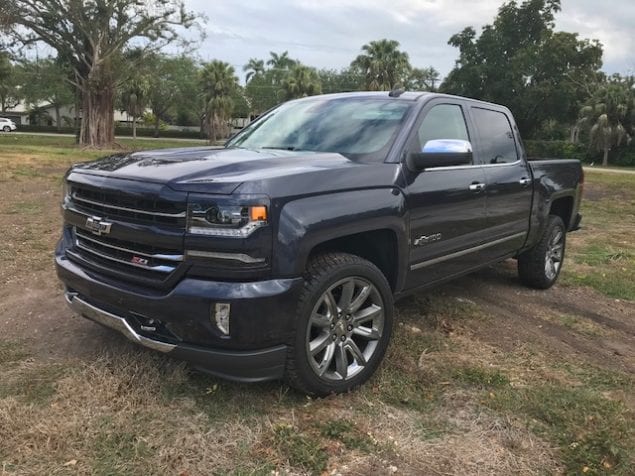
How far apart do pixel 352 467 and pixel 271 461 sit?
0.39m

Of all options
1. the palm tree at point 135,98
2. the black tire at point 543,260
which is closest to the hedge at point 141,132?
the palm tree at point 135,98

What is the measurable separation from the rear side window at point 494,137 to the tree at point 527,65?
157 feet

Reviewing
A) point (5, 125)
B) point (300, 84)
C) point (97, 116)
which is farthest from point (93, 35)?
point (5, 125)

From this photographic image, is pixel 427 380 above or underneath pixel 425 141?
underneath

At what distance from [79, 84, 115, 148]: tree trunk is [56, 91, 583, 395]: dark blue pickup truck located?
33.6m

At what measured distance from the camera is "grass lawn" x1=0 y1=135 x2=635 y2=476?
9.50 ft

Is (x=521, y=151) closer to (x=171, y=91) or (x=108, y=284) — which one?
(x=108, y=284)


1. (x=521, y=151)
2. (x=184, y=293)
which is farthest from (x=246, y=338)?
(x=521, y=151)

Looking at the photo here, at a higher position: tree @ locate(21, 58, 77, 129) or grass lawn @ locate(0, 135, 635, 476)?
tree @ locate(21, 58, 77, 129)

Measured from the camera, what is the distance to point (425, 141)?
423 centimetres

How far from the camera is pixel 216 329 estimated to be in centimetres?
299

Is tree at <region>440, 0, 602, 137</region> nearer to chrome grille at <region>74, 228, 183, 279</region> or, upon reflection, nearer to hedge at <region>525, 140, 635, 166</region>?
hedge at <region>525, 140, 635, 166</region>

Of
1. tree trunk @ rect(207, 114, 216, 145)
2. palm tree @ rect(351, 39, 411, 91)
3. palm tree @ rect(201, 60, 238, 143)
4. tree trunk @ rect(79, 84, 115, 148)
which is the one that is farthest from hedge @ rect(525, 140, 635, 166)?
tree trunk @ rect(79, 84, 115, 148)

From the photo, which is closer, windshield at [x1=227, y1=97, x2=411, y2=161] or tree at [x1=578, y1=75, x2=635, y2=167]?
windshield at [x1=227, y1=97, x2=411, y2=161]
